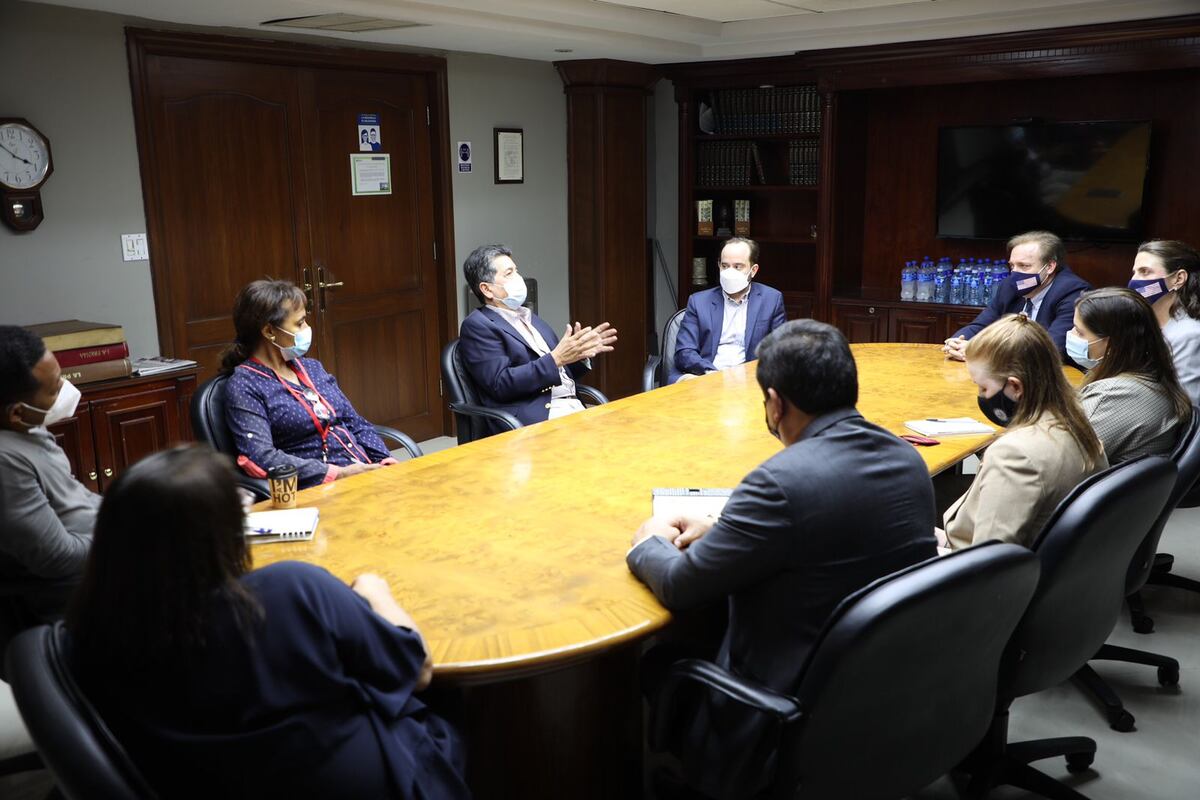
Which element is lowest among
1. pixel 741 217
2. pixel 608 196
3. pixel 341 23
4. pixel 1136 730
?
pixel 1136 730

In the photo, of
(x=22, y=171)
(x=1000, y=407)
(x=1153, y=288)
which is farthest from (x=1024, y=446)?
(x=22, y=171)

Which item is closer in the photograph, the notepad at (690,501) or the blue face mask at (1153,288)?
the notepad at (690,501)

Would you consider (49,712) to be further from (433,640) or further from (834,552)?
(834,552)

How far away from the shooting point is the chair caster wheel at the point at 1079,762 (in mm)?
2498

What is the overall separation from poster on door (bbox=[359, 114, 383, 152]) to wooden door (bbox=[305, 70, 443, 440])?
0.06 ft

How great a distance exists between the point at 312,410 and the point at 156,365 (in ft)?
4.25

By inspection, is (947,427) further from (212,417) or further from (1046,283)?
(212,417)

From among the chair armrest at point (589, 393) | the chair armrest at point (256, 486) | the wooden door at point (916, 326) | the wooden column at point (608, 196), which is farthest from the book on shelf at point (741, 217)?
the chair armrest at point (256, 486)

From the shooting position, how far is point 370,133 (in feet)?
17.2

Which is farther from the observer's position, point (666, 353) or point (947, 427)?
point (666, 353)

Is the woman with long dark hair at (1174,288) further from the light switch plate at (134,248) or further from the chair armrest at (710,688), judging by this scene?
the light switch plate at (134,248)

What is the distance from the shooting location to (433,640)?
1.70 meters

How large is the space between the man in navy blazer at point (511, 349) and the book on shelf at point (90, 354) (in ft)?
4.20

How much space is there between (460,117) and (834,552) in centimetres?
454
